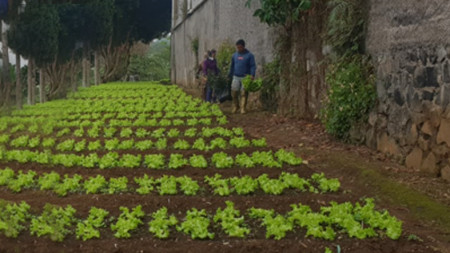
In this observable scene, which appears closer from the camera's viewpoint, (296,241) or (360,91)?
(296,241)

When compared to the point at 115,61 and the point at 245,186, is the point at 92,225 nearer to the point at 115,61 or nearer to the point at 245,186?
the point at 245,186

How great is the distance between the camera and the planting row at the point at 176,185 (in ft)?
22.5

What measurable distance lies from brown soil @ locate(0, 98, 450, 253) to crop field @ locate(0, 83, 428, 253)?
17 mm

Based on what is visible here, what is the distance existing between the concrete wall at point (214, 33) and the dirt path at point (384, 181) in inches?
203

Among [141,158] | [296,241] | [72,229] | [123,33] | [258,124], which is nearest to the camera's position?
[296,241]

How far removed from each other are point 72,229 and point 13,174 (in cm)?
305

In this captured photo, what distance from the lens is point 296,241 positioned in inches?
199

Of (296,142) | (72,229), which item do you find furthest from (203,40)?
(72,229)

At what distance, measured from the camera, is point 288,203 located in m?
6.31

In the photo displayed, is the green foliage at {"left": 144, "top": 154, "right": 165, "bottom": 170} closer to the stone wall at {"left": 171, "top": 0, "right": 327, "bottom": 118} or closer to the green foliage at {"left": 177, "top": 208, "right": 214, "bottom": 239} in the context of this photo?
the green foliage at {"left": 177, "top": 208, "right": 214, "bottom": 239}

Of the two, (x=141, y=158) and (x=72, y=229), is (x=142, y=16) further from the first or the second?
(x=72, y=229)

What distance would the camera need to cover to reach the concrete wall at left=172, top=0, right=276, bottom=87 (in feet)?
53.4

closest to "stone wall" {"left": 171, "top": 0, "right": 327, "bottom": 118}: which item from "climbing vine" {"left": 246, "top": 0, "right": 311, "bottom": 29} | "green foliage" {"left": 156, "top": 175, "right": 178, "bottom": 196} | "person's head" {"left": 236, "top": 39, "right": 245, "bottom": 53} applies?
"climbing vine" {"left": 246, "top": 0, "right": 311, "bottom": 29}

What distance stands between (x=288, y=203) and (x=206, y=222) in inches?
51.3
